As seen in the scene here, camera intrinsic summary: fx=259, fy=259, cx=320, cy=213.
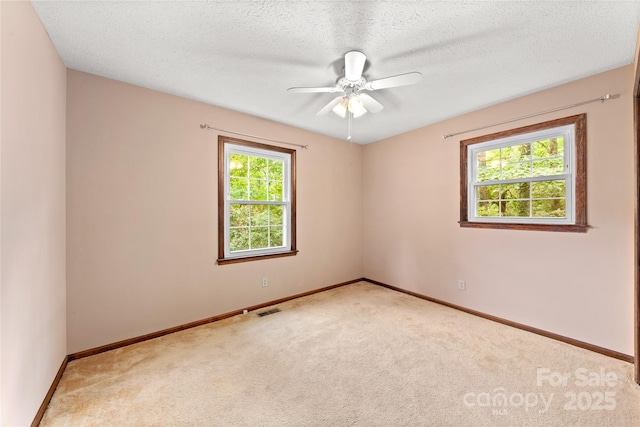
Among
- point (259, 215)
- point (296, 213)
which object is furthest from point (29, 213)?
point (296, 213)

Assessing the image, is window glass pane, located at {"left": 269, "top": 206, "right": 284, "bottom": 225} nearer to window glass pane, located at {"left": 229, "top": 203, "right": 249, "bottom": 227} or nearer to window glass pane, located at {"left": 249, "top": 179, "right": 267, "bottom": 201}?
window glass pane, located at {"left": 249, "top": 179, "right": 267, "bottom": 201}

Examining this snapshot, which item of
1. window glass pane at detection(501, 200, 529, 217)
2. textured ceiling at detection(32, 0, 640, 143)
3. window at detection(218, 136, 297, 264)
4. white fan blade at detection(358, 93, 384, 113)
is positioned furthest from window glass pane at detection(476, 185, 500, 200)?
window at detection(218, 136, 297, 264)

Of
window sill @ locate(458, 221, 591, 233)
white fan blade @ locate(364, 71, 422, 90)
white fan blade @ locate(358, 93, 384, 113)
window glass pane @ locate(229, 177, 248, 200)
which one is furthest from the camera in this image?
window glass pane @ locate(229, 177, 248, 200)

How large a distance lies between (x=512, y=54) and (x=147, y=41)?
274 centimetres

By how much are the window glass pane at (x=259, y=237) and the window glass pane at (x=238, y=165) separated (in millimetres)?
743

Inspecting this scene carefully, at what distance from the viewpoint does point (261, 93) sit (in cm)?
268

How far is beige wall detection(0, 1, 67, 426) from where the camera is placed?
4.16ft

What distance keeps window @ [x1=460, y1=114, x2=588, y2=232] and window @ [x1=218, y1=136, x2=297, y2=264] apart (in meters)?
2.34

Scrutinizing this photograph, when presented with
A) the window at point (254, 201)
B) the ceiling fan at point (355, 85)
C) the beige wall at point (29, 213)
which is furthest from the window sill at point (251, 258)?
the ceiling fan at point (355, 85)

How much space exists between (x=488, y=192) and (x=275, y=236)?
2790mm

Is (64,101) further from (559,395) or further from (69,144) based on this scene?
(559,395)

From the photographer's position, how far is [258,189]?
349cm

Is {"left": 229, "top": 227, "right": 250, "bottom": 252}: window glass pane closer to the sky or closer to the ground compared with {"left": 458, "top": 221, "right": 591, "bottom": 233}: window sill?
closer to the ground

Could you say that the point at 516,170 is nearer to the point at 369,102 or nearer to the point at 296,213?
the point at 369,102
